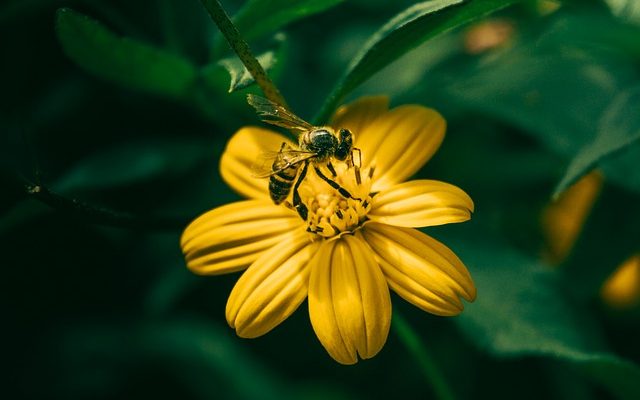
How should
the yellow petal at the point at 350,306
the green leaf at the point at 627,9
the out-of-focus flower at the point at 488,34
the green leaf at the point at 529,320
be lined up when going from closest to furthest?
the yellow petal at the point at 350,306, the green leaf at the point at 529,320, the green leaf at the point at 627,9, the out-of-focus flower at the point at 488,34

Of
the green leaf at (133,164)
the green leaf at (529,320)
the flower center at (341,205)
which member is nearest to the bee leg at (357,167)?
the flower center at (341,205)

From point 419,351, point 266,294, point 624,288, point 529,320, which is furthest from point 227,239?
point 624,288

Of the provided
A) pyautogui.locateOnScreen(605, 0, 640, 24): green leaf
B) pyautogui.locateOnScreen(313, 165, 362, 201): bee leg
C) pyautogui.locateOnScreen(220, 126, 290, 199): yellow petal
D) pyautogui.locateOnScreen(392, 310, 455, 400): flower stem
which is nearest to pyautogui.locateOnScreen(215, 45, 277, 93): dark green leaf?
pyautogui.locateOnScreen(220, 126, 290, 199): yellow petal

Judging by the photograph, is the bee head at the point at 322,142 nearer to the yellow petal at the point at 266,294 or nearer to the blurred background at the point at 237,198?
the yellow petal at the point at 266,294

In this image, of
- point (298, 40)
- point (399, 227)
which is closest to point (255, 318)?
point (399, 227)

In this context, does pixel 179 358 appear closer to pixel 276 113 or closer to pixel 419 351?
pixel 419 351

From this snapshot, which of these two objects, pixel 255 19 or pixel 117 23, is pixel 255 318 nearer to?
pixel 255 19

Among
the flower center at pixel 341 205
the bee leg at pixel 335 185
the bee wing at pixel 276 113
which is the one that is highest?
the bee wing at pixel 276 113
